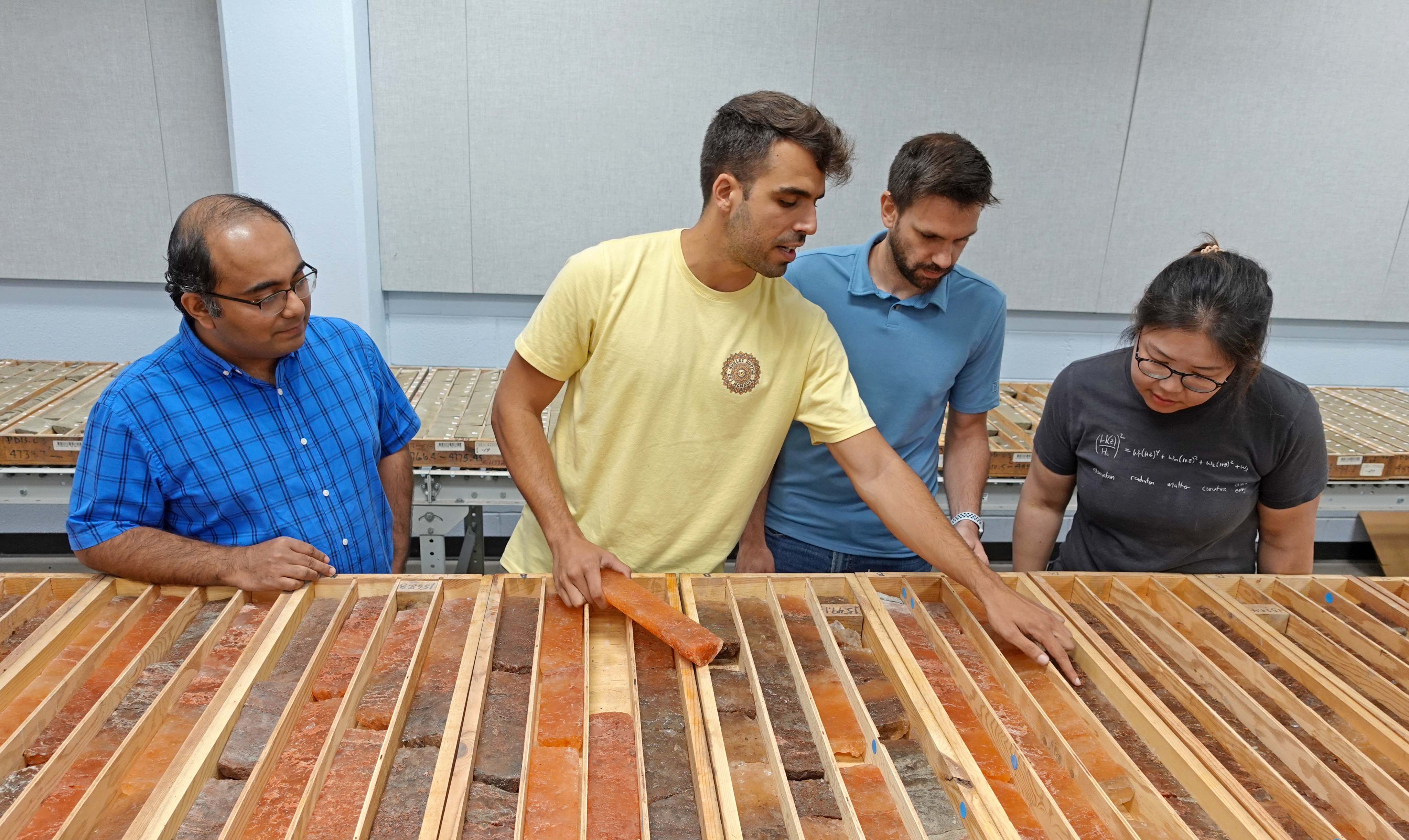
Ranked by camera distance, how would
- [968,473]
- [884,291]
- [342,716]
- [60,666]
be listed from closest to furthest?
[342,716] < [60,666] < [884,291] < [968,473]

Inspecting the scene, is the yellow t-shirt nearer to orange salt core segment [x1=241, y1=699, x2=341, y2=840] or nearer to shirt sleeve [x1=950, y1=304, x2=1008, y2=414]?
shirt sleeve [x1=950, y1=304, x2=1008, y2=414]

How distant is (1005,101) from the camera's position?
13.5ft

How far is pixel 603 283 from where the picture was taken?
5.89ft

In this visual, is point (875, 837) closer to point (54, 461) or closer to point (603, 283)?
point (603, 283)

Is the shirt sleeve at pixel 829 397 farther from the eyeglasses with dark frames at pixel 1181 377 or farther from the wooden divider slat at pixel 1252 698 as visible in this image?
the wooden divider slat at pixel 1252 698

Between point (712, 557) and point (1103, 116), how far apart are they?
137 inches

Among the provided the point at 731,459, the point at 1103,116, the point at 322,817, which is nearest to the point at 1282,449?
the point at 731,459

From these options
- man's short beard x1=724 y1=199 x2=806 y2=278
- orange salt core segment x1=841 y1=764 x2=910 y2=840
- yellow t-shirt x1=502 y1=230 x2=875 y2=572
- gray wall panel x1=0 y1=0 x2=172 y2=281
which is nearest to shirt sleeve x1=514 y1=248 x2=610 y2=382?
yellow t-shirt x1=502 y1=230 x2=875 y2=572

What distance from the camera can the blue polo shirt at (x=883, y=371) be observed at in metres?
2.16

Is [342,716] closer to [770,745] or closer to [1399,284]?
[770,745]

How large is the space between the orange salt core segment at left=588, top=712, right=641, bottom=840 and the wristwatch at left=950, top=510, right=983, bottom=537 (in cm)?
121

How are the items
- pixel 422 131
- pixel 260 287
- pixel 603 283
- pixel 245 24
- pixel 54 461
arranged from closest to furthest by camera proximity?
pixel 260 287
pixel 603 283
pixel 54 461
pixel 245 24
pixel 422 131

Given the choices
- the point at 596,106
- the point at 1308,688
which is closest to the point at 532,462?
the point at 1308,688

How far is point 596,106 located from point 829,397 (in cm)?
268
